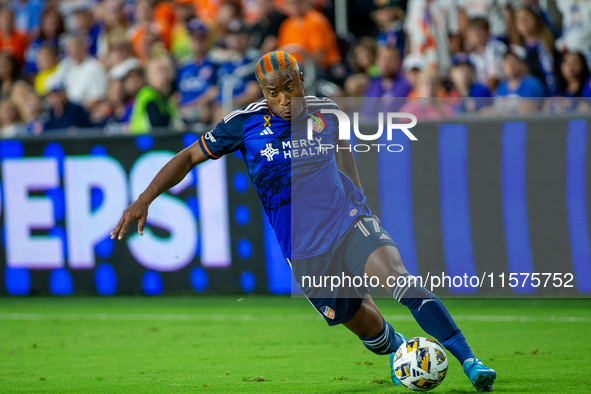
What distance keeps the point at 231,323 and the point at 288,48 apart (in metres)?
4.67

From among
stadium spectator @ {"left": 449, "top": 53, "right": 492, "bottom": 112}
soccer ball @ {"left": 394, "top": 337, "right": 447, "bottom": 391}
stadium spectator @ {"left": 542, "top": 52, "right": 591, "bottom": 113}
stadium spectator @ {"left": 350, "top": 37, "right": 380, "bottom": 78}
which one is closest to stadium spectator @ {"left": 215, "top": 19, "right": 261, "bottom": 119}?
stadium spectator @ {"left": 350, "top": 37, "right": 380, "bottom": 78}

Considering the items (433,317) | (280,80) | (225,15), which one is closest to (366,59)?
(225,15)

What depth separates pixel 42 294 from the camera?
10547mm

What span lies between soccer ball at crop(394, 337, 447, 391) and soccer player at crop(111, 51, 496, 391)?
30 cm

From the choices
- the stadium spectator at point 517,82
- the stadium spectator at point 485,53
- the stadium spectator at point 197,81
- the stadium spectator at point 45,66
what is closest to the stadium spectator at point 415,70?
the stadium spectator at point 485,53

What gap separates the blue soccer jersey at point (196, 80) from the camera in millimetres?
12055

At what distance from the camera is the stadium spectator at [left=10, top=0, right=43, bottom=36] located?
15828 millimetres

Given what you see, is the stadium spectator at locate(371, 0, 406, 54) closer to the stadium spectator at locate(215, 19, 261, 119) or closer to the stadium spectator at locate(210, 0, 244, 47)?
the stadium spectator at locate(215, 19, 261, 119)

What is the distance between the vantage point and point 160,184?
483 centimetres

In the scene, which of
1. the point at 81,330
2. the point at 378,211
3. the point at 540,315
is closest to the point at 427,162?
the point at 378,211

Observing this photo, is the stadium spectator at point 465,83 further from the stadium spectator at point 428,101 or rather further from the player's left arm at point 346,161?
the player's left arm at point 346,161

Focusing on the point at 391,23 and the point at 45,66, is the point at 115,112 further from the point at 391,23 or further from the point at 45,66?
the point at 391,23

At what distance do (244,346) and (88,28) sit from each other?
33.5ft

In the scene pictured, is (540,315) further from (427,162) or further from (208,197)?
(208,197)
